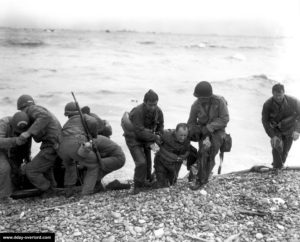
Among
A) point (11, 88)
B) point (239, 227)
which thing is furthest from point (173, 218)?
point (11, 88)

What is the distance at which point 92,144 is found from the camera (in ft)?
20.6

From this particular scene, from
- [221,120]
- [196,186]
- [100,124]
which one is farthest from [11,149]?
[221,120]

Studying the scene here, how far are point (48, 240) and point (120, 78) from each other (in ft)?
86.8

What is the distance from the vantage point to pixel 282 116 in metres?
6.41

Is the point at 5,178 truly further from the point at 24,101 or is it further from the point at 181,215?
the point at 181,215

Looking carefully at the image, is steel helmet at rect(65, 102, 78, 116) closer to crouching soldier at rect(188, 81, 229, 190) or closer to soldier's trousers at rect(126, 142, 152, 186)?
soldier's trousers at rect(126, 142, 152, 186)

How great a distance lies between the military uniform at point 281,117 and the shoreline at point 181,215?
2.52ft

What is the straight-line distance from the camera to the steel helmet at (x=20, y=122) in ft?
20.0

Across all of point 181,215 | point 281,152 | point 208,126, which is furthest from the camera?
point 281,152

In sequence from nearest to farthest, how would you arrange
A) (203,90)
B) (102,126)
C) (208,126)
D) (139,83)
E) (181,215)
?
(181,215), (203,90), (208,126), (102,126), (139,83)

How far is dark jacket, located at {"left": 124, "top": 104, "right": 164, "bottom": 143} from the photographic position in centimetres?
623

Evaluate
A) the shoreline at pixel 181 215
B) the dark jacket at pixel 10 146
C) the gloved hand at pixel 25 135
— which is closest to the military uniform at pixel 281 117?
the shoreline at pixel 181 215

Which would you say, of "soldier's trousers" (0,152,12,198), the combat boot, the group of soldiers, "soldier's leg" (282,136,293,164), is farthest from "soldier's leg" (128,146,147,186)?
"soldier's leg" (282,136,293,164)

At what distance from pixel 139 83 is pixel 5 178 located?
22.6m
